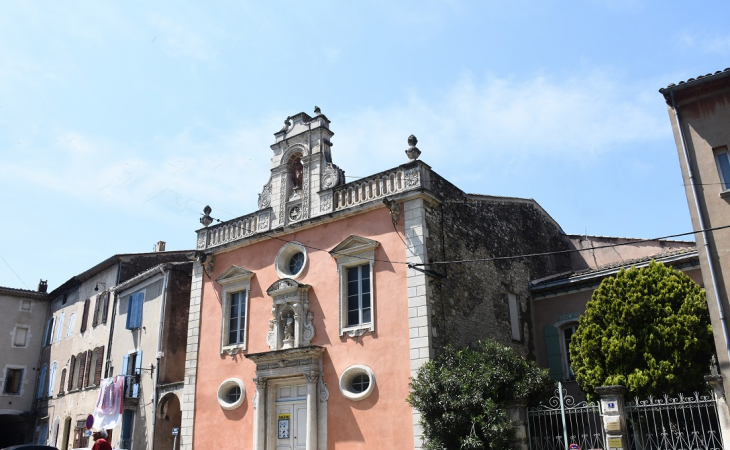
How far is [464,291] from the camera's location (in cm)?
1709

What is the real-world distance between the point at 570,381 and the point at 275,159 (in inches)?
455

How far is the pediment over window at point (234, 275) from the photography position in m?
19.6

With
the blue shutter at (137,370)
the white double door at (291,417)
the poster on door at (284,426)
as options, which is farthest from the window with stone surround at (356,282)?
the blue shutter at (137,370)

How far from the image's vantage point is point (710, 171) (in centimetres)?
1289

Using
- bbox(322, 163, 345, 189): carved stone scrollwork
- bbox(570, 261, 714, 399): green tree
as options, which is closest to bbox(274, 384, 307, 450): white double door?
bbox(322, 163, 345, 189): carved stone scrollwork

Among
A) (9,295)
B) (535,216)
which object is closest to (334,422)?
(535,216)

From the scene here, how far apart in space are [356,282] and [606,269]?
7.67 meters

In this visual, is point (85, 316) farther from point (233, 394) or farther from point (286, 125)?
point (286, 125)

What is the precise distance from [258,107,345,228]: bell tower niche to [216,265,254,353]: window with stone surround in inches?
79.5

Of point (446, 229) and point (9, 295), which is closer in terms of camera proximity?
point (446, 229)

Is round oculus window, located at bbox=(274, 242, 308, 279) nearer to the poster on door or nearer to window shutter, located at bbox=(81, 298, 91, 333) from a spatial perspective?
the poster on door

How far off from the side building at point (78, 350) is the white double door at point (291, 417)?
36.6 feet

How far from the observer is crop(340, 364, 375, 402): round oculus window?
15.9 m

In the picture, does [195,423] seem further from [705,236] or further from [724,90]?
[724,90]
